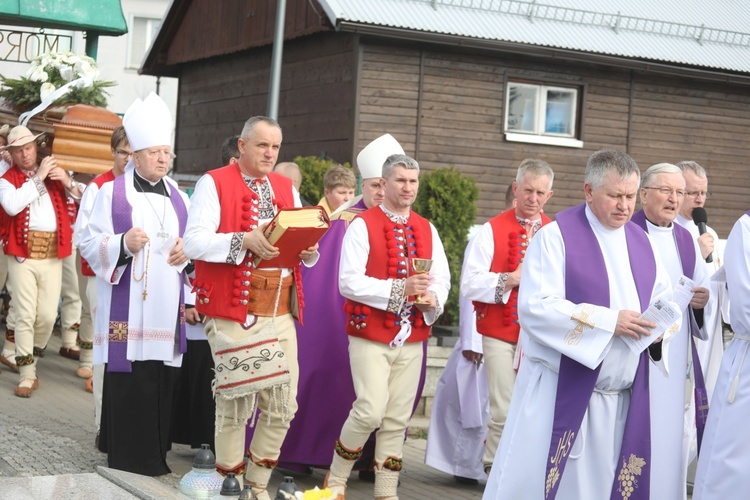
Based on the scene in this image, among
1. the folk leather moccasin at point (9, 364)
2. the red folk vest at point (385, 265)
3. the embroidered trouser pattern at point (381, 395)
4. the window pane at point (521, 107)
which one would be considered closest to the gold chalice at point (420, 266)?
the red folk vest at point (385, 265)

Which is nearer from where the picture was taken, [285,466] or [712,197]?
[285,466]

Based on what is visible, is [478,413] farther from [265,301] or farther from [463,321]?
[265,301]

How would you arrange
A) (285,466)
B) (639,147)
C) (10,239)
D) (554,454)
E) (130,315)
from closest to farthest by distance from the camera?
1. (554,454)
2. (130,315)
3. (285,466)
4. (10,239)
5. (639,147)

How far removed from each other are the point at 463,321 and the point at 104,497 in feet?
10.3

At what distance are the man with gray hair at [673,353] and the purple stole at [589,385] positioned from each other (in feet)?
0.45

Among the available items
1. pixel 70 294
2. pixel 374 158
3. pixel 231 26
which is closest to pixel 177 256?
pixel 374 158

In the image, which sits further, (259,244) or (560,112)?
(560,112)

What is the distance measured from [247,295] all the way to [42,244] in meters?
4.47

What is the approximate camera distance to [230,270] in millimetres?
6418

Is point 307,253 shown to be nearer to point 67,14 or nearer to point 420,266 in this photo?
point 420,266

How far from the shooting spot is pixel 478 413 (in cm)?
820

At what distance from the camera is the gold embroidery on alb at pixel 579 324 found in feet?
17.7

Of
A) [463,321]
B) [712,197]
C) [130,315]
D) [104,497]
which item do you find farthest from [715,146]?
[104,497]

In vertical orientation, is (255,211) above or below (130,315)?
above
